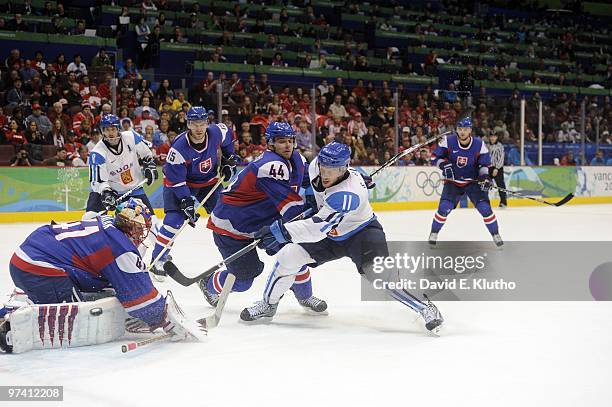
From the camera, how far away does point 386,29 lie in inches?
664

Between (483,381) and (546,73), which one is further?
(546,73)

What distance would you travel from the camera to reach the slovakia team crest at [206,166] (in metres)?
5.57

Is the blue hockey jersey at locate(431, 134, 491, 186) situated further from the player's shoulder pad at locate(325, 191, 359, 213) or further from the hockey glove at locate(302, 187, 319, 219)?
the player's shoulder pad at locate(325, 191, 359, 213)

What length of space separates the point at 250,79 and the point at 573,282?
645 centimetres

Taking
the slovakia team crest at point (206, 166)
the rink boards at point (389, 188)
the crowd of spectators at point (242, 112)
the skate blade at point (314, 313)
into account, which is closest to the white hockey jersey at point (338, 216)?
the skate blade at point (314, 313)

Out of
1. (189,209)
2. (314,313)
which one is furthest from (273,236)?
(189,209)

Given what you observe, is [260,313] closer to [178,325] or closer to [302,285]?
[302,285]

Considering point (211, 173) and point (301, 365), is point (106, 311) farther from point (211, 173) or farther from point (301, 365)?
point (211, 173)

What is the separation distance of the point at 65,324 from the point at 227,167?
8.42 ft

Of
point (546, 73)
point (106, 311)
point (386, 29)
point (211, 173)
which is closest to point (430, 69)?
point (386, 29)

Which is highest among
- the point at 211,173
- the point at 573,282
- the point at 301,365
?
the point at 211,173

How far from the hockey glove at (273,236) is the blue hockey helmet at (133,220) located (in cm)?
61

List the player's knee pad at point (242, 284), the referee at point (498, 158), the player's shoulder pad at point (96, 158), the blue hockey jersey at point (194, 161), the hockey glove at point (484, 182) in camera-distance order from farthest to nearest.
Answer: the referee at point (498, 158), the hockey glove at point (484, 182), the player's shoulder pad at point (96, 158), the blue hockey jersey at point (194, 161), the player's knee pad at point (242, 284)

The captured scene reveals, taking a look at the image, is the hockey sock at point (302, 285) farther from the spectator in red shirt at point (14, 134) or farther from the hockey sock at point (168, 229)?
the spectator in red shirt at point (14, 134)
